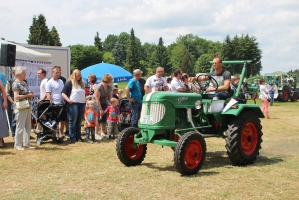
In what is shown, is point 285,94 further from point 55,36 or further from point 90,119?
point 55,36

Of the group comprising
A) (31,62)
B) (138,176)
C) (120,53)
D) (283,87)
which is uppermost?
(120,53)

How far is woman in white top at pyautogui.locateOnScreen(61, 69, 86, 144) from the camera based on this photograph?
30.1ft

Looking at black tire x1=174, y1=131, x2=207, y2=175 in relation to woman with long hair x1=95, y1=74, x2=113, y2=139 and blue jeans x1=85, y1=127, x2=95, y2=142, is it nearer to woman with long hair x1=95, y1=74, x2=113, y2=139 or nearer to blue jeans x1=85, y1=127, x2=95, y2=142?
blue jeans x1=85, y1=127, x2=95, y2=142

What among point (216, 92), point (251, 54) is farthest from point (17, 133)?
point (251, 54)

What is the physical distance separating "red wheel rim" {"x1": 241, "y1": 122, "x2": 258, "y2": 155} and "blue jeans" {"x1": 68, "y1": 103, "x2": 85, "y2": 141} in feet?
13.8

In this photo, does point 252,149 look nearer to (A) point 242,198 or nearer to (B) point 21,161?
(A) point 242,198

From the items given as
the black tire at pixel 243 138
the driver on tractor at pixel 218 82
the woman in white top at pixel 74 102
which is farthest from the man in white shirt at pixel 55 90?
the black tire at pixel 243 138

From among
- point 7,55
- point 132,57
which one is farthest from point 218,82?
point 132,57

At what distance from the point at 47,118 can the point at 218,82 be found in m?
4.34

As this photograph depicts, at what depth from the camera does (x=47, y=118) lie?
9188mm

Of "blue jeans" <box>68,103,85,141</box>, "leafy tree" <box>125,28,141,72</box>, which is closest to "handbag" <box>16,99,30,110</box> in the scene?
"blue jeans" <box>68,103,85,141</box>

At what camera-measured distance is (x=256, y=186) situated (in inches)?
209

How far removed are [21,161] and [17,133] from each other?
1218 mm

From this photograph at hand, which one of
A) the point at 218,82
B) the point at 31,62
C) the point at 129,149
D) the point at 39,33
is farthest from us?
the point at 39,33
